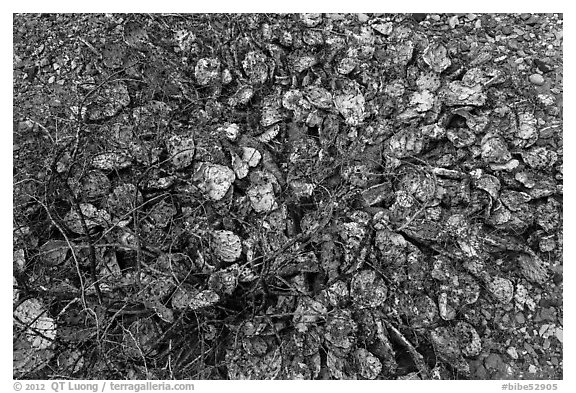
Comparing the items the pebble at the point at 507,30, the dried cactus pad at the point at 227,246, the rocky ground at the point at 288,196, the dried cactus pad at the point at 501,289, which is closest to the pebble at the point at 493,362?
the rocky ground at the point at 288,196

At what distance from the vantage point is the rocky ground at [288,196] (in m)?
2.55

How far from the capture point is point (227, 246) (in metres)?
2.57

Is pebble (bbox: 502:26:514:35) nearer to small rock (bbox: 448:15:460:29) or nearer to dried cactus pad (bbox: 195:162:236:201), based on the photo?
small rock (bbox: 448:15:460:29)

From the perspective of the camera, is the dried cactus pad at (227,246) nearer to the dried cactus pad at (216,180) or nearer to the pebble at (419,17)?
the dried cactus pad at (216,180)

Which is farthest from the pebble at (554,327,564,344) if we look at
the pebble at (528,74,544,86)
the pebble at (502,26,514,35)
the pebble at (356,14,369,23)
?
the pebble at (356,14,369,23)

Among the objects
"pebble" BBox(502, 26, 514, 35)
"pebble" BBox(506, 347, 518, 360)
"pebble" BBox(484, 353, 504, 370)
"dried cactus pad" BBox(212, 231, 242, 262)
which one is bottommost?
"pebble" BBox(484, 353, 504, 370)

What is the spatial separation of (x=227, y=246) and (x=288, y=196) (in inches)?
13.2

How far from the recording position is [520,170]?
2.66m

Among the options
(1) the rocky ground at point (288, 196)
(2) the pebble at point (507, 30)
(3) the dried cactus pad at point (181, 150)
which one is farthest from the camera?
A: (2) the pebble at point (507, 30)

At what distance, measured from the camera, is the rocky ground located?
Answer: 2547 mm

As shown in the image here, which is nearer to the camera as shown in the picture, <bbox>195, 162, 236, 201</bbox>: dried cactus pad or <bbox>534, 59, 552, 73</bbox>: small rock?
<bbox>195, 162, 236, 201</bbox>: dried cactus pad

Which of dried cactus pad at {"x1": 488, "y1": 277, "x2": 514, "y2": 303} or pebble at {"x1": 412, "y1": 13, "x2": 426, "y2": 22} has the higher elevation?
pebble at {"x1": 412, "y1": 13, "x2": 426, "y2": 22}

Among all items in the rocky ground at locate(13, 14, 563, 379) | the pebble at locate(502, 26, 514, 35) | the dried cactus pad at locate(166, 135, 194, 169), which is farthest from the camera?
the pebble at locate(502, 26, 514, 35)

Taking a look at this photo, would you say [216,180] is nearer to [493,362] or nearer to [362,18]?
[362,18]
